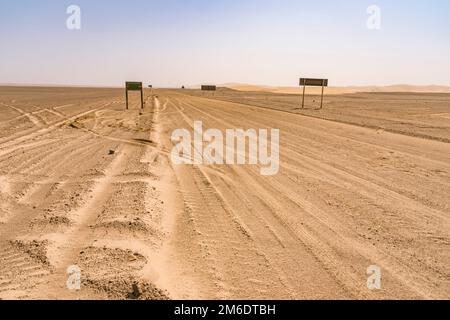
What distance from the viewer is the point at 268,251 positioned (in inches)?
148

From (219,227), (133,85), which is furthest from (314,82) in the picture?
(219,227)

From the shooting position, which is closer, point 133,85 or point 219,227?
point 219,227

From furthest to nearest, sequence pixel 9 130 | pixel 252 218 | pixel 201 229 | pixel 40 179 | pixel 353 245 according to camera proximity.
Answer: pixel 9 130 → pixel 40 179 → pixel 252 218 → pixel 201 229 → pixel 353 245

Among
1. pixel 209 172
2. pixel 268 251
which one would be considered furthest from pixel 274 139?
pixel 268 251

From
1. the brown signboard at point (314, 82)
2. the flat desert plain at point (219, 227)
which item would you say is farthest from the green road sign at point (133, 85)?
the flat desert plain at point (219, 227)

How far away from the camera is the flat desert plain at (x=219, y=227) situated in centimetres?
314

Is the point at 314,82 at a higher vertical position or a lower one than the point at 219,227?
higher

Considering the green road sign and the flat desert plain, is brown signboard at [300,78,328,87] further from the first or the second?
the flat desert plain

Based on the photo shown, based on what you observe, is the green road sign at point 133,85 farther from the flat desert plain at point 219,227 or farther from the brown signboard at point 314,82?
the flat desert plain at point 219,227

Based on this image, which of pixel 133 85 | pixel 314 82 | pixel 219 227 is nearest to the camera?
pixel 219 227

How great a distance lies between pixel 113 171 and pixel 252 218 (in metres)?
3.21

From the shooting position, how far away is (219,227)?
4352mm

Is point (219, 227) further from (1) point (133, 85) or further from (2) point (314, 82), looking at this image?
(2) point (314, 82)
